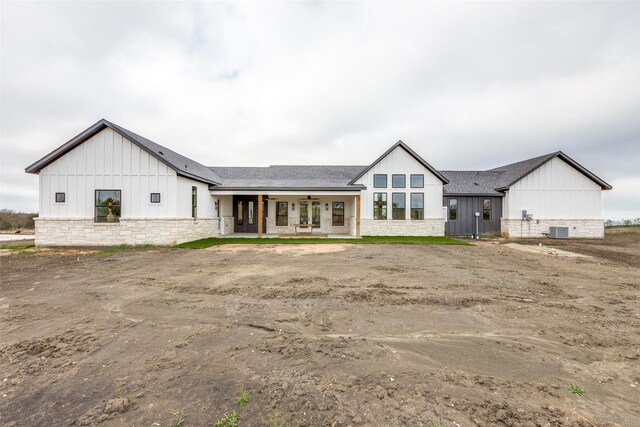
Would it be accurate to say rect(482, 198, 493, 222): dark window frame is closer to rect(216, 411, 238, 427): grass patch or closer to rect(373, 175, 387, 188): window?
rect(373, 175, 387, 188): window

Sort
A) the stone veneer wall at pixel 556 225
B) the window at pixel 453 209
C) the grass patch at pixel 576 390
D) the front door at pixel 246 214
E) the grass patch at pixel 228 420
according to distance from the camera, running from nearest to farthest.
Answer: the grass patch at pixel 228 420
the grass patch at pixel 576 390
the stone veneer wall at pixel 556 225
the window at pixel 453 209
the front door at pixel 246 214

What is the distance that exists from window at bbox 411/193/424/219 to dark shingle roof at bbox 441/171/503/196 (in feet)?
8.37

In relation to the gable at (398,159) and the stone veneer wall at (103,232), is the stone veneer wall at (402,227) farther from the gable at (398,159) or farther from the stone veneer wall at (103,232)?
the stone veneer wall at (103,232)

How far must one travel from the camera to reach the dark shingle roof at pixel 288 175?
20.5 metres

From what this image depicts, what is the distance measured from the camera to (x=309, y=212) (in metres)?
21.1

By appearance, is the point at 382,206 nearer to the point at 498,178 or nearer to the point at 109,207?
the point at 498,178

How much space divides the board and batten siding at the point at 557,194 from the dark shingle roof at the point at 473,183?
1.60m

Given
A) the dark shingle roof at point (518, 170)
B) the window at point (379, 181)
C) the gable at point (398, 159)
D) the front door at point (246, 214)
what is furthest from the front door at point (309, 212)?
the dark shingle roof at point (518, 170)

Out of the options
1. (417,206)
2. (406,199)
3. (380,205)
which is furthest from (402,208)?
(380,205)

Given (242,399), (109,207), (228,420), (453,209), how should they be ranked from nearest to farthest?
(228,420), (242,399), (109,207), (453,209)

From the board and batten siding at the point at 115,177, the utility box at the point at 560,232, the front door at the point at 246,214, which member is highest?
the board and batten siding at the point at 115,177

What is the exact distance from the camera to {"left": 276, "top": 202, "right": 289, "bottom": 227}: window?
21141 millimetres

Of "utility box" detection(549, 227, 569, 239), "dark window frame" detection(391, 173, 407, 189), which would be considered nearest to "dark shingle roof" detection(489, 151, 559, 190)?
"utility box" detection(549, 227, 569, 239)

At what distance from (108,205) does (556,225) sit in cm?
2775
